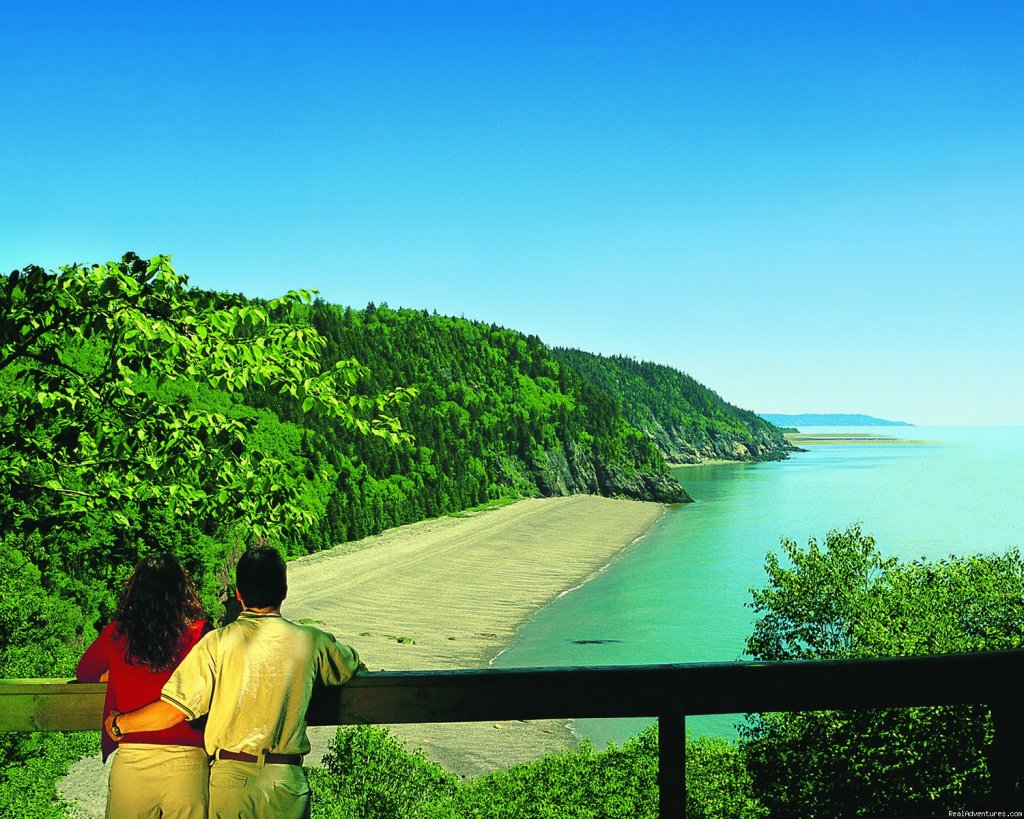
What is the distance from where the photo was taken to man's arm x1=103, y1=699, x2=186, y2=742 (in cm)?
287

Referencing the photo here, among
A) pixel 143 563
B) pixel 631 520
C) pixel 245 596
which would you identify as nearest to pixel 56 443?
pixel 143 563

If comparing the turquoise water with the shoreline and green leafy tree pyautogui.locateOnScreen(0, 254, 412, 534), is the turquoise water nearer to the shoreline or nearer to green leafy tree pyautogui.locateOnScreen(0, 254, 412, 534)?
the shoreline

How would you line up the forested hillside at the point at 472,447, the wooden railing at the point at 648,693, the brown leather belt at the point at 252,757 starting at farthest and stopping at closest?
the forested hillside at the point at 472,447 → the brown leather belt at the point at 252,757 → the wooden railing at the point at 648,693

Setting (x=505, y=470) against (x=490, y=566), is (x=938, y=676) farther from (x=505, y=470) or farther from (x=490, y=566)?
(x=505, y=470)

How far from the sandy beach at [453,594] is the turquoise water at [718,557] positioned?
2.76 m

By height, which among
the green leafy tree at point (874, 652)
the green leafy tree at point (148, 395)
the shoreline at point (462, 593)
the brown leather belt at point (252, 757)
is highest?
the green leafy tree at point (148, 395)

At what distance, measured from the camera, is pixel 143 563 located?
332cm

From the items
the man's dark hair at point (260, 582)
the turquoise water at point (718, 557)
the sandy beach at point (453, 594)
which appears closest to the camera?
the man's dark hair at point (260, 582)

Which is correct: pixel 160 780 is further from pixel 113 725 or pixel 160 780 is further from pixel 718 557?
pixel 718 557

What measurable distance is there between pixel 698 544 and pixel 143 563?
→ 98.7 meters

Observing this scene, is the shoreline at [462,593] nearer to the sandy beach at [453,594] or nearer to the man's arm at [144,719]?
the sandy beach at [453,594]

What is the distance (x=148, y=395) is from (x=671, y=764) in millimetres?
5751

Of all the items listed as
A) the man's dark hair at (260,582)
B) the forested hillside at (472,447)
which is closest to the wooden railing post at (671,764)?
the man's dark hair at (260,582)

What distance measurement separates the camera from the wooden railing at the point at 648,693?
8.86ft
